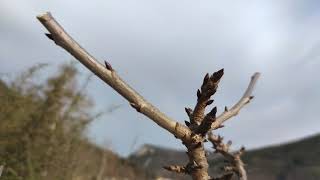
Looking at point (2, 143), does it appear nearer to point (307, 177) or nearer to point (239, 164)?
point (239, 164)

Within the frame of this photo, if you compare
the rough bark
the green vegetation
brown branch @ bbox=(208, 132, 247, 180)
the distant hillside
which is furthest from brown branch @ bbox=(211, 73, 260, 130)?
the distant hillside

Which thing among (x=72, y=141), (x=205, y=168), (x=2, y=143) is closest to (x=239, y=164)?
(x=205, y=168)

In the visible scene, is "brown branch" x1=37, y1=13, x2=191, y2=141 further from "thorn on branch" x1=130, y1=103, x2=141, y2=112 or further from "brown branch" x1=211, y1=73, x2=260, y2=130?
"brown branch" x1=211, y1=73, x2=260, y2=130

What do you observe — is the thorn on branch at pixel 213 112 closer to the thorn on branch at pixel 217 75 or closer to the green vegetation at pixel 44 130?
the thorn on branch at pixel 217 75

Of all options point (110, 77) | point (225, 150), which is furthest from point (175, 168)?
point (225, 150)

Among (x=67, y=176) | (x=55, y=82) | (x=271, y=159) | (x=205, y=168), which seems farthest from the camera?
(x=271, y=159)

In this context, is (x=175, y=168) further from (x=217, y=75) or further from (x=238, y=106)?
(x=238, y=106)
